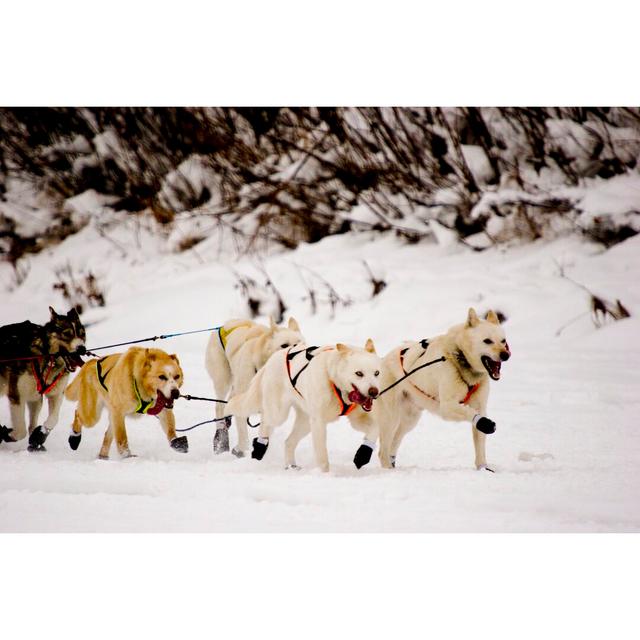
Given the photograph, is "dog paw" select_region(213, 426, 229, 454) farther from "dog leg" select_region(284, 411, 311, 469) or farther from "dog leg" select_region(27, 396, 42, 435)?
"dog leg" select_region(27, 396, 42, 435)

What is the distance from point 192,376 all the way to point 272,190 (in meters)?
1.15

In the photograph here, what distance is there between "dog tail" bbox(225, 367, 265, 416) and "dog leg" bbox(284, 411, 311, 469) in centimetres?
19

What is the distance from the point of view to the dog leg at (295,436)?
4.19 m

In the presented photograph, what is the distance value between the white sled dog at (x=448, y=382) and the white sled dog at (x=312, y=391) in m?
0.21

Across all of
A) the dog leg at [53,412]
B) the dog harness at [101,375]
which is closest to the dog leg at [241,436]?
the dog harness at [101,375]

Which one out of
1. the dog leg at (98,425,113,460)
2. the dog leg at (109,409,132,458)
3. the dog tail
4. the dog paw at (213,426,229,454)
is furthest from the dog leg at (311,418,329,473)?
the dog leg at (98,425,113,460)

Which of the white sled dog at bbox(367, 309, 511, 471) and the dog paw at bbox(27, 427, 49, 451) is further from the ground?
the white sled dog at bbox(367, 309, 511, 471)

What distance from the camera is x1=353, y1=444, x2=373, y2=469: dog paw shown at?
396cm

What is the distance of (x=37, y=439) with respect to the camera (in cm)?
443

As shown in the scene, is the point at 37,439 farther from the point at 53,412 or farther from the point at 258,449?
the point at 258,449

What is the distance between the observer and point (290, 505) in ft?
13.0

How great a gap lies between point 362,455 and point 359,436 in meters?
0.26

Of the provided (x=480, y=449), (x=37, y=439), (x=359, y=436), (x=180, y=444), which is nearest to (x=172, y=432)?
(x=180, y=444)

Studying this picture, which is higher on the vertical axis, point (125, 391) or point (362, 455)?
point (125, 391)
